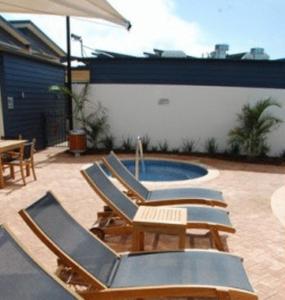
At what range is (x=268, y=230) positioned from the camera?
5215 millimetres

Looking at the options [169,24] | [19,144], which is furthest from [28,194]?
[169,24]

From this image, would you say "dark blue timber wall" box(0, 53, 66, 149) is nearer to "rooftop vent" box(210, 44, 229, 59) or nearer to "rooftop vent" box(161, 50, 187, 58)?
"rooftop vent" box(161, 50, 187, 58)

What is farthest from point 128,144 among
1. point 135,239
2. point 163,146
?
point 135,239

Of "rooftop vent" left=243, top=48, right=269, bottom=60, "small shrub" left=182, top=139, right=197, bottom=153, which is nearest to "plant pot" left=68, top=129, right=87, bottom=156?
"small shrub" left=182, top=139, right=197, bottom=153

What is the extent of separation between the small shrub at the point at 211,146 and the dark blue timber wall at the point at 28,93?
20.4 ft

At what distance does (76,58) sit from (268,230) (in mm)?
9562

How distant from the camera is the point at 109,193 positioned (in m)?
4.81

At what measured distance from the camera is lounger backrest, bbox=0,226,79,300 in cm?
204

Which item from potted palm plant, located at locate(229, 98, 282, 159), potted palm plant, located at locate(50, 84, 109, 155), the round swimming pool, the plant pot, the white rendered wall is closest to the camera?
the round swimming pool

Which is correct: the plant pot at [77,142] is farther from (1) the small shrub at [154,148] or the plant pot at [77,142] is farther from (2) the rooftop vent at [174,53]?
(2) the rooftop vent at [174,53]

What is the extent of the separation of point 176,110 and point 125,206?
7889mm

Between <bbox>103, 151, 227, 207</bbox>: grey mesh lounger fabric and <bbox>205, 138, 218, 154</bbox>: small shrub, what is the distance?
6.68m

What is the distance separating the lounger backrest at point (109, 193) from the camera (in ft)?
15.1

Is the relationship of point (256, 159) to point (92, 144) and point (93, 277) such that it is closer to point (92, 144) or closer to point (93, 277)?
point (92, 144)
